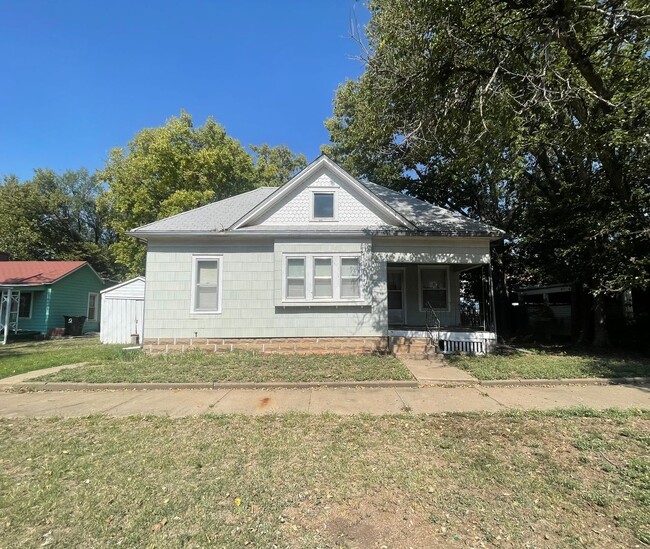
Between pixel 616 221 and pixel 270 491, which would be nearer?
pixel 270 491

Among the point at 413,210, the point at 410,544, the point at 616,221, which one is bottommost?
the point at 410,544

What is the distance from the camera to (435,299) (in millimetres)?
13750

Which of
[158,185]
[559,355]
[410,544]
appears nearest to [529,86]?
[559,355]

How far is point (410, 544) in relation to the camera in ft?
9.07

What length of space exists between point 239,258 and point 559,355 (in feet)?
32.4

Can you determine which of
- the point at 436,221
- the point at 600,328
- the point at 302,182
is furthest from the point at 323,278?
the point at 600,328

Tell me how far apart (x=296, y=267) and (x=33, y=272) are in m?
18.0

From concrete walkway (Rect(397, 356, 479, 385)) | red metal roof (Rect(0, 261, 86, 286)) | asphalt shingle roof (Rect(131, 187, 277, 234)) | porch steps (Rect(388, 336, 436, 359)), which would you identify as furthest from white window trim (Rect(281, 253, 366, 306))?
red metal roof (Rect(0, 261, 86, 286))

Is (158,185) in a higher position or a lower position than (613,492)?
higher

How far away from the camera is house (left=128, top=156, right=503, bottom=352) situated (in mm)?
11156

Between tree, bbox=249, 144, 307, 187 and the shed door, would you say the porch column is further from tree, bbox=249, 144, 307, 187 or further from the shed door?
tree, bbox=249, 144, 307, 187

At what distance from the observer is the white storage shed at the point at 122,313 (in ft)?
52.4

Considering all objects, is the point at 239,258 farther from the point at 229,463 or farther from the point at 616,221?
the point at 616,221

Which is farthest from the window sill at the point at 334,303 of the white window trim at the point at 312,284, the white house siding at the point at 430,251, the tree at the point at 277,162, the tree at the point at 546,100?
the tree at the point at 277,162
